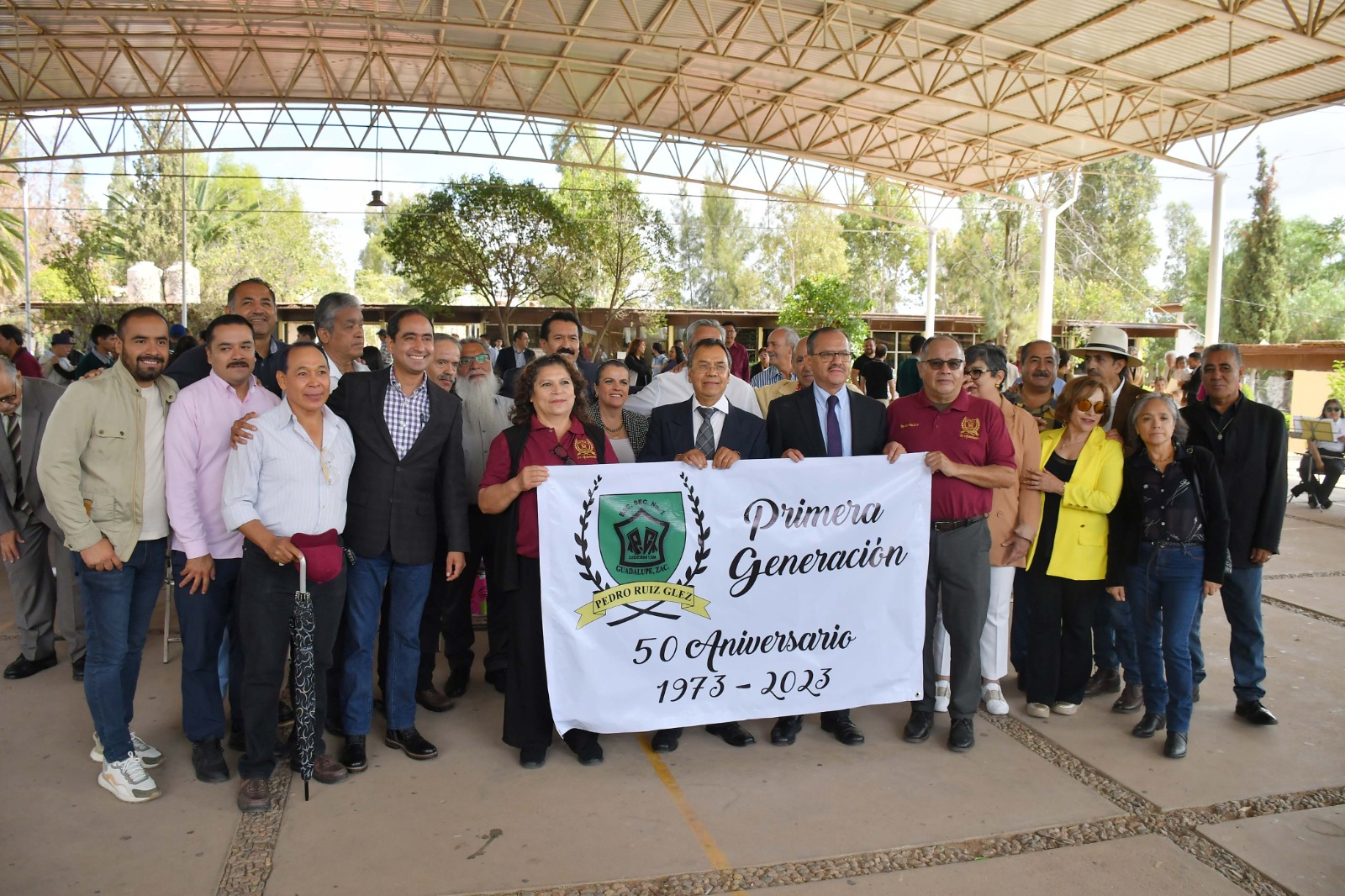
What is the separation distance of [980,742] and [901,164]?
19.8m

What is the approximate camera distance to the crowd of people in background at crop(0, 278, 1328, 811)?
351cm

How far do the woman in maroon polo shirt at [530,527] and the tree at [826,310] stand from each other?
1882 centimetres

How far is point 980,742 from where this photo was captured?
164 inches

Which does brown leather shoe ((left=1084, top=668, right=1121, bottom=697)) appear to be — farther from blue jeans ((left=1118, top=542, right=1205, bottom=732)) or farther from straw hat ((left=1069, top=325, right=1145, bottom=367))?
straw hat ((left=1069, top=325, right=1145, bottom=367))

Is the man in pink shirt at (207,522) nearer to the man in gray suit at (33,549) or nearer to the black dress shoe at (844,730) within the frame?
the man in gray suit at (33,549)

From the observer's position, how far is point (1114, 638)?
482 centimetres

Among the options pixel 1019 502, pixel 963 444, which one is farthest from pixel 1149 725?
pixel 963 444

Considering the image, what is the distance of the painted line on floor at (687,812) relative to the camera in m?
Result: 3.18

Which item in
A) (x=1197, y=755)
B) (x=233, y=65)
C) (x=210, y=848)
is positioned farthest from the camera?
(x=233, y=65)

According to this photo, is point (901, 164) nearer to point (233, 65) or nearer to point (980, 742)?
point (233, 65)

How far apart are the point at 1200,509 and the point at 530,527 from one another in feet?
9.87

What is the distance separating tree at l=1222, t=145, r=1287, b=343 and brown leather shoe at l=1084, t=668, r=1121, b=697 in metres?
43.9

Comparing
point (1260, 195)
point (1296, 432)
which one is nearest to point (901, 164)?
point (1296, 432)

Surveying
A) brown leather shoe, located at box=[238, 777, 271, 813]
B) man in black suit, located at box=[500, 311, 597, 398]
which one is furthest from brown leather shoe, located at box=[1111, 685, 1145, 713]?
brown leather shoe, located at box=[238, 777, 271, 813]
